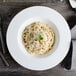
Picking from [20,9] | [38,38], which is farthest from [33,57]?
[20,9]

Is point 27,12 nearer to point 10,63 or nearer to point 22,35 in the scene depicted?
point 22,35

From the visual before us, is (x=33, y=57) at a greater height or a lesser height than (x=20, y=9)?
lesser

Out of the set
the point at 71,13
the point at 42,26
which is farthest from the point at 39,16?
the point at 71,13

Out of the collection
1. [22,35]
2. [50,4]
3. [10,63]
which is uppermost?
[50,4]

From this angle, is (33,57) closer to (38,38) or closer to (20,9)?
(38,38)
